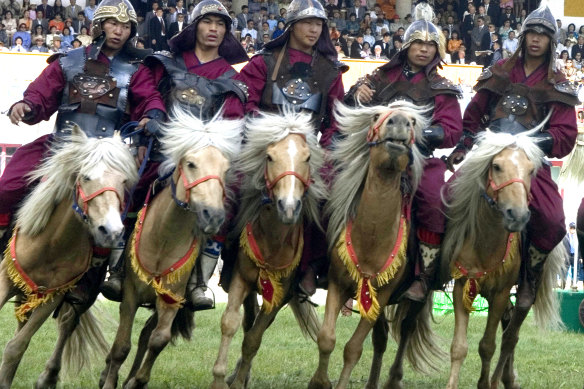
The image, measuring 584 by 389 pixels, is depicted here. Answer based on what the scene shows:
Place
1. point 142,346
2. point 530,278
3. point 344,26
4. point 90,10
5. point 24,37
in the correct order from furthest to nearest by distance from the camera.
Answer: point 344,26
point 90,10
point 24,37
point 142,346
point 530,278

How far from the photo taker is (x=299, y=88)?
8.77m

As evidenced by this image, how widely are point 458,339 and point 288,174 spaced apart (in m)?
1.75

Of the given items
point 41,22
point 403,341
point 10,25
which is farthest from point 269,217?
point 41,22

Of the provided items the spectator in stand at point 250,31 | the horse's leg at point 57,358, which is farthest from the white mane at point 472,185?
the spectator in stand at point 250,31

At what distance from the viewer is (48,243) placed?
25.4 feet

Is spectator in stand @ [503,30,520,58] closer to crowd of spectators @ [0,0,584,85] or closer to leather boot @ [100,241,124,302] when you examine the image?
crowd of spectators @ [0,0,584,85]

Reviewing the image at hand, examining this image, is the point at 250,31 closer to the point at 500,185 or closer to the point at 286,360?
the point at 286,360

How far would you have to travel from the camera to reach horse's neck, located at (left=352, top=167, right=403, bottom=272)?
7.86m

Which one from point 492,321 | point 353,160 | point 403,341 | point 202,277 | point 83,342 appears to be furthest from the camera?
point 403,341

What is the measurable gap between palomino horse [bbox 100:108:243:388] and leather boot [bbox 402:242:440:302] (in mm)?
1645

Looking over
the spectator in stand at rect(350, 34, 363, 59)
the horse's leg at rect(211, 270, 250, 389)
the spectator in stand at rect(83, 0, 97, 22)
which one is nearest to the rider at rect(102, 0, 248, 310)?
the horse's leg at rect(211, 270, 250, 389)

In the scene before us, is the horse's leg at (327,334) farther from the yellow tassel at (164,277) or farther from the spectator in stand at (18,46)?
the spectator in stand at (18,46)

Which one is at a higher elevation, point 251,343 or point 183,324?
point 251,343

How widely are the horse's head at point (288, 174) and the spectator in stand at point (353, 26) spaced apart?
22901mm
